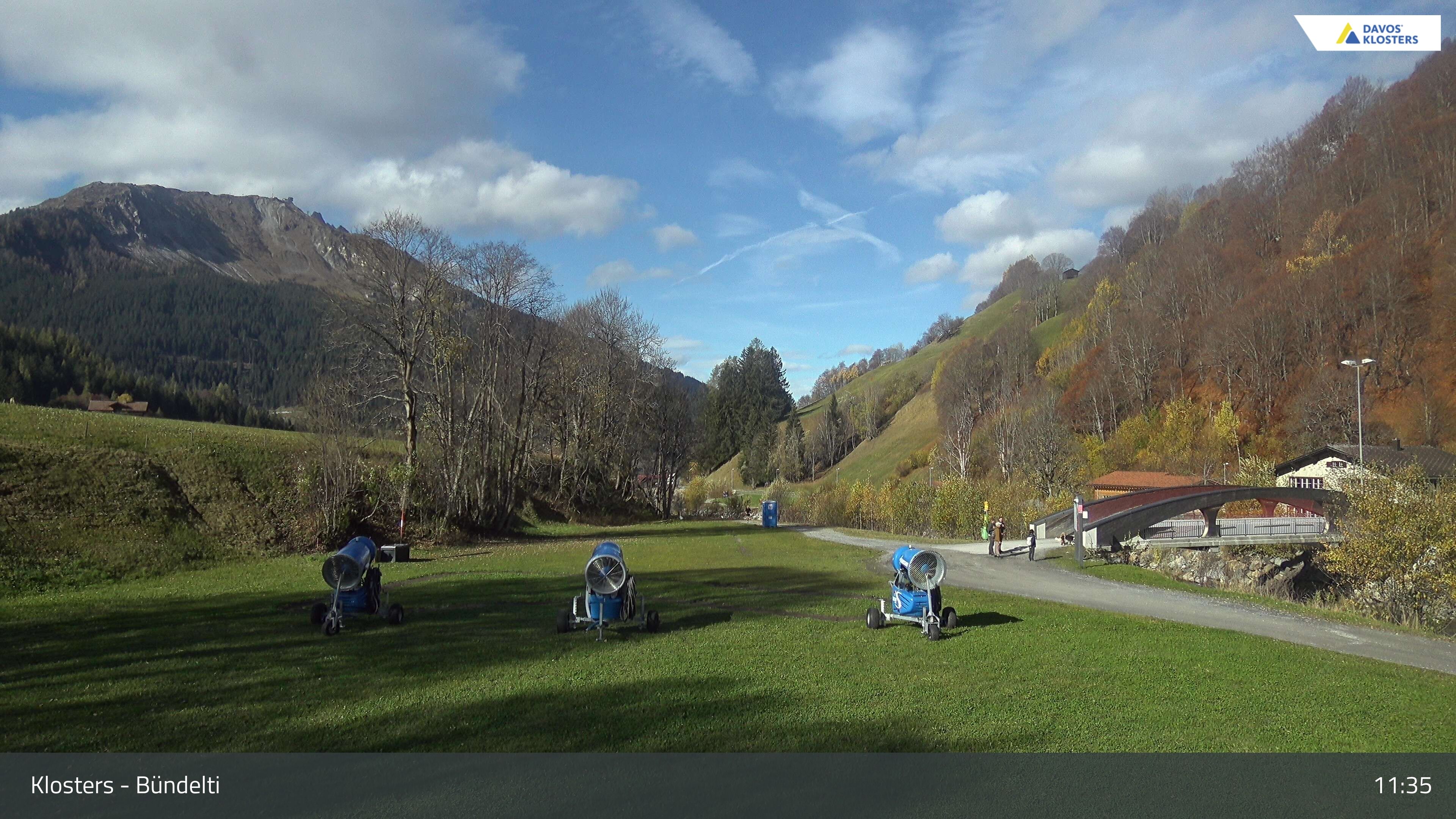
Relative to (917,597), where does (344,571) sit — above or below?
above

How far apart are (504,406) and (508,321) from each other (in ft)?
17.0

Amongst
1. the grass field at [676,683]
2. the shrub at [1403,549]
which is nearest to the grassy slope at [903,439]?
the shrub at [1403,549]

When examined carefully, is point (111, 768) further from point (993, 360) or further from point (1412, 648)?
point (993, 360)

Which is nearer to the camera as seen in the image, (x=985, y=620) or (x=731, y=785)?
(x=731, y=785)

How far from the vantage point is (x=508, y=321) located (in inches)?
1404

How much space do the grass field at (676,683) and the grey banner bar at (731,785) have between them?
0.32 m

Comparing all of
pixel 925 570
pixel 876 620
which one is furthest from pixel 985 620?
pixel 876 620

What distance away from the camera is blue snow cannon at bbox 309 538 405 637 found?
11906 millimetres

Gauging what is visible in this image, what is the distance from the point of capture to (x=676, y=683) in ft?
29.1

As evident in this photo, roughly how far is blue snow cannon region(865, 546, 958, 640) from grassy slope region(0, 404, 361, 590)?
660 inches

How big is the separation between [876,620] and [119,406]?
75260mm

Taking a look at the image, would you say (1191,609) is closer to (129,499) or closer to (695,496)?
(129,499)

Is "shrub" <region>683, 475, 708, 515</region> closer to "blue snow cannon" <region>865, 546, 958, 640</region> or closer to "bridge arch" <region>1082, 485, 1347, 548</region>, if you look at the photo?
"bridge arch" <region>1082, 485, 1347, 548</region>

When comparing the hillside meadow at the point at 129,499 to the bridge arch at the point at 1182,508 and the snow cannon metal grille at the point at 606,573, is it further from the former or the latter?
the bridge arch at the point at 1182,508
